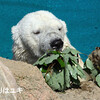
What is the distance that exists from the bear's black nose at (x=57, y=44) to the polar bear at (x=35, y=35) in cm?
3

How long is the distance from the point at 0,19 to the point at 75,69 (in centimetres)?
622

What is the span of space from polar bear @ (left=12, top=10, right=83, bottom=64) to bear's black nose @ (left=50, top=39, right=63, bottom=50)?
0.10 ft

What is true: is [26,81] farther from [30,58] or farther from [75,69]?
[30,58]

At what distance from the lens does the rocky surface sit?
175 cm

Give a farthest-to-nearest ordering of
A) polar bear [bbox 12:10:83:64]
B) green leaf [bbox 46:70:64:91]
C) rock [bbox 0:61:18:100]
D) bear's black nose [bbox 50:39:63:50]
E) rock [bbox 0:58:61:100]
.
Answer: polar bear [bbox 12:10:83:64]
bear's black nose [bbox 50:39:63:50]
green leaf [bbox 46:70:64:91]
rock [bbox 0:58:61:100]
rock [bbox 0:61:18:100]

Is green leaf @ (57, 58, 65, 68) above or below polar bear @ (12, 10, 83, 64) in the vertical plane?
below

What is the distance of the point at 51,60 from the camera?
95.4 inches

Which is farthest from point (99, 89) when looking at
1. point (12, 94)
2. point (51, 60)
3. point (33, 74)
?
point (12, 94)

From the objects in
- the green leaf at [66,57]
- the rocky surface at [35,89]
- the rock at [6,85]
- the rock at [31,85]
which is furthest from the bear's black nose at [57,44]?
the rock at [6,85]

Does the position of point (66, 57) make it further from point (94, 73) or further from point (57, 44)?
point (57, 44)

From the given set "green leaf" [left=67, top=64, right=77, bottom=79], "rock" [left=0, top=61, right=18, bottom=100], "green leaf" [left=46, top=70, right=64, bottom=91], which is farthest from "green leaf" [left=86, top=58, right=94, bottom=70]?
"rock" [left=0, top=61, right=18, bottom=100]

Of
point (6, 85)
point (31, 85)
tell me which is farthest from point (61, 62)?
point (6, 85)

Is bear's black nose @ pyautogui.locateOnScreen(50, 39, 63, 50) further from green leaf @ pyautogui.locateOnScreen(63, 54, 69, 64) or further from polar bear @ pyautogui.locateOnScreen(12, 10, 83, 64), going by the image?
green leaf @ pyautogui.locateOnScreen(63, 54, 69, 64)

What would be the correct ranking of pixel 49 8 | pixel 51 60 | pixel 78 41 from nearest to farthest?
pixel 51 60
pixel 78 41
pixel 49 8
